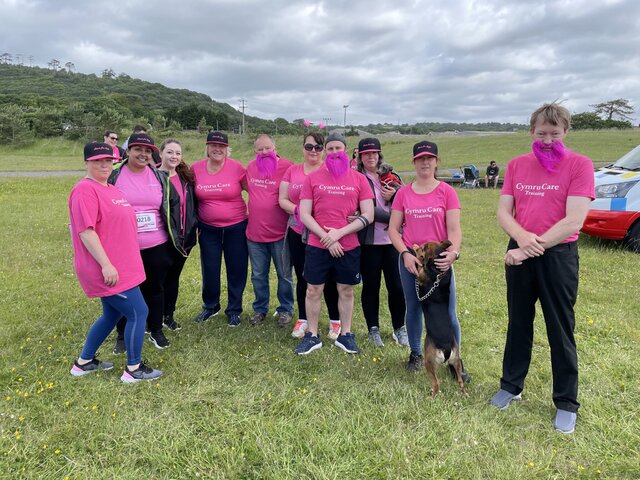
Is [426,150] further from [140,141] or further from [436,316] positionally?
[140,141]

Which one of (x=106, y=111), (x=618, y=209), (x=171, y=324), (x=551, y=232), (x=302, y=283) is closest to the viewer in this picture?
(x=551, y=232)

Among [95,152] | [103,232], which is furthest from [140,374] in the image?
[95,152]

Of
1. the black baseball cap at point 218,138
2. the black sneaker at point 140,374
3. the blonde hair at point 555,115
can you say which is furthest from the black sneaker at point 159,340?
the blonde hair at point 555,115

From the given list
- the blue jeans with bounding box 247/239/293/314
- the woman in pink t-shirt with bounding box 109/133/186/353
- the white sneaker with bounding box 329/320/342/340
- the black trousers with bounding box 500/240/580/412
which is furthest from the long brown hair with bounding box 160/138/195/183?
the black trousers with bounding box 500/240/580/412

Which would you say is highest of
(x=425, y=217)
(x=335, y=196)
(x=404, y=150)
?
(x=404, y=150)

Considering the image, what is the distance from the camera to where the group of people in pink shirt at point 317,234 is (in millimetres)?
2871

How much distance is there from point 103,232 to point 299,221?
1.85m

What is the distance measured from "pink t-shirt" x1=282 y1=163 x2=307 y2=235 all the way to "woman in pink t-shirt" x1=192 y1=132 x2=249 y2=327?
2.01 ft

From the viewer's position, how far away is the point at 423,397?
10.8 ft

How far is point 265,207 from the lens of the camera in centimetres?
448

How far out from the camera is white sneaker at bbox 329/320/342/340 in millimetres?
4395

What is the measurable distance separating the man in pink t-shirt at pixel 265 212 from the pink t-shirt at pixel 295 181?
0.24m

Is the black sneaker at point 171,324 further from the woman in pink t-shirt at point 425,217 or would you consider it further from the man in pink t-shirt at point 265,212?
the woman in pink t-shirt at point 425,217

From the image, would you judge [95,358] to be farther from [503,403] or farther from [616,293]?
[616,293]
